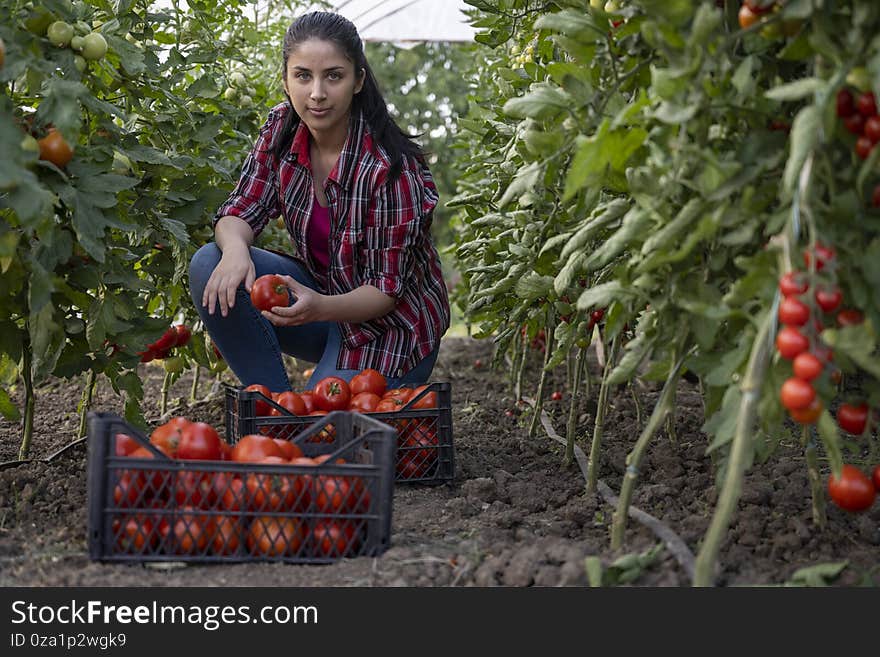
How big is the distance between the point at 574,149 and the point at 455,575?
77 cm

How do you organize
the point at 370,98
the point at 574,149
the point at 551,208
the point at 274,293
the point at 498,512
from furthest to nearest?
the point at 370,98 < the point at 274,293 < the point at 551,208 < the point at 498,512 < the point at 574,149

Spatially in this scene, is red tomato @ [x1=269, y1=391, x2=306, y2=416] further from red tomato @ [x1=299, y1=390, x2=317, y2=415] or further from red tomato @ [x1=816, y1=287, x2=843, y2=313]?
red tomato @ [x1=816, y1=287, x2=843, y2=313]

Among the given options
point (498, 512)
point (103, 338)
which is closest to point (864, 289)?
point (498, 512)

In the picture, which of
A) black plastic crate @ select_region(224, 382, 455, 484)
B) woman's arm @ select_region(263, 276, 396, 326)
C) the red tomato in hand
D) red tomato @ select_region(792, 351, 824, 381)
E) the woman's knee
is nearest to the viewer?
red tomato @ select_region(792, 351, 824, 381)

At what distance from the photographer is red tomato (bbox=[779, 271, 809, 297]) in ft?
4.14

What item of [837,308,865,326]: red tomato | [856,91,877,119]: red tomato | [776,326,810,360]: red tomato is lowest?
[776,326,810,360]: red tomato

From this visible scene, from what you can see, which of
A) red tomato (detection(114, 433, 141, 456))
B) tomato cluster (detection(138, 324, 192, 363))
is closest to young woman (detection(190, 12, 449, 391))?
tomato cluster (detection(138, 324, 192, 363))

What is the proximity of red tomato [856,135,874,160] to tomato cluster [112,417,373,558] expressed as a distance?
942 millimetres

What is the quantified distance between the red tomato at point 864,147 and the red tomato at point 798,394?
1.07 feet

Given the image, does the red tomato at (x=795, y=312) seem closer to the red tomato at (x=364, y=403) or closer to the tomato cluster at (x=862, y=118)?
the tomato cluster at (x=862, y=118)

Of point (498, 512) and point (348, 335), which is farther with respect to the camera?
point (348, 335)

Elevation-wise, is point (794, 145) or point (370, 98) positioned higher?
point (370, 98)
